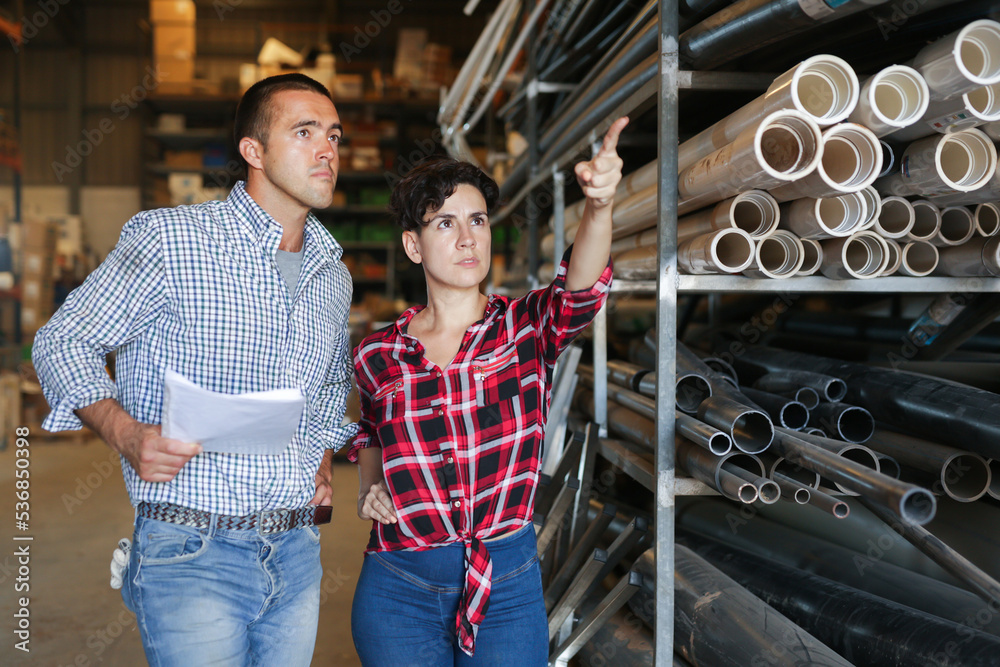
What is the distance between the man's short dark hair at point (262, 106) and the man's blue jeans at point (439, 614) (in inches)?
35.6

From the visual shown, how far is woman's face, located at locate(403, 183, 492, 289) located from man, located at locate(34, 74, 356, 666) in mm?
269

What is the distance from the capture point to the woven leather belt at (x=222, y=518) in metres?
1.32

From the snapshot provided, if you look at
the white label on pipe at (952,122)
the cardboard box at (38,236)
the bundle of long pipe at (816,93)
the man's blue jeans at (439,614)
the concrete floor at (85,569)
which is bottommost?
the concrete floor at (85,569)

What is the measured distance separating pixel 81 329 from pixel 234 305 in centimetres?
26

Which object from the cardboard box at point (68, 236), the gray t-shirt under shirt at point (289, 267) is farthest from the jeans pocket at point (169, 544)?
the cardboard box at point (68, 236)

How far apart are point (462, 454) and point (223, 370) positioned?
49 cm

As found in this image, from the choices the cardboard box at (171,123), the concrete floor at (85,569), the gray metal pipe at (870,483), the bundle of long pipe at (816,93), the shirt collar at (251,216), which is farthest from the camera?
the cardboard box at (171,123)

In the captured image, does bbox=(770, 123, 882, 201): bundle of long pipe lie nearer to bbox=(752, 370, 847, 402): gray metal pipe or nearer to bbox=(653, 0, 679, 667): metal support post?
bbox=(653, 0, 679, 667): metal support post

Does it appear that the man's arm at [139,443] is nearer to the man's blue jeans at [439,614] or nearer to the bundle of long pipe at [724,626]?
the man's blue jeans at [439,614]

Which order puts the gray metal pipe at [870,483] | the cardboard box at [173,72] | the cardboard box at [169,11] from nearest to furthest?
1. the gray metal pipe at [870,483]
2. the cardboard box at [169,11]
3. the cardboard box at [173,72]

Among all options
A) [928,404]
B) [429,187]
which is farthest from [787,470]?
[429,187]

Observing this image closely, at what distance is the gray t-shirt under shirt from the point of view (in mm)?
1547

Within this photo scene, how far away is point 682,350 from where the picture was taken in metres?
2.00

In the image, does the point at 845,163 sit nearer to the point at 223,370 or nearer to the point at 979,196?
the point at 979,196
